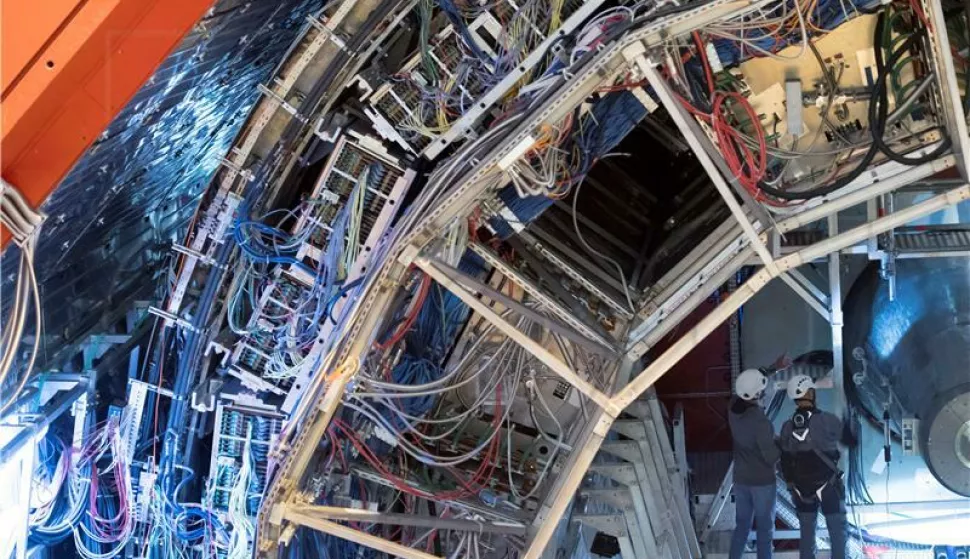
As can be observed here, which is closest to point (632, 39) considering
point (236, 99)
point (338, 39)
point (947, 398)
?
point (338, 39)

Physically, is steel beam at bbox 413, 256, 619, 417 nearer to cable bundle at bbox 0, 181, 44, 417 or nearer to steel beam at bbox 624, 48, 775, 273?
steel beam at bbox 624, 48, 775, 273

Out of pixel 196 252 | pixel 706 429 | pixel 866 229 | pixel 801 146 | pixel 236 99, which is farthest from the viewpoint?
pixel 706 429

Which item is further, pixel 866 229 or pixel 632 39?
pixel 866 229

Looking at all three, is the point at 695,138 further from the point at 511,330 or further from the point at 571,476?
the point at 571,476

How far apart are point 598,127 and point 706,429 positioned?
406 cm

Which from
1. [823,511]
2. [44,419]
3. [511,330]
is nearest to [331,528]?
[511,330]

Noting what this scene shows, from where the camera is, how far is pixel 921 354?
726 cm

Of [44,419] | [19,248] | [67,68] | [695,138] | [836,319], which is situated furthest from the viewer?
[836,319]

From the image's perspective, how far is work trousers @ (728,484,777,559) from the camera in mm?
6969

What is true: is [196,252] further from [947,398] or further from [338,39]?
[947,398]

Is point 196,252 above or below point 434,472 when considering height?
above

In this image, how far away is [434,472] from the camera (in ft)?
20.3

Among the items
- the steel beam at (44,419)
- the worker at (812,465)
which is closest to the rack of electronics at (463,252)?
the steel beam at (44,419)

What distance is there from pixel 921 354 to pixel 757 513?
1430 mm
